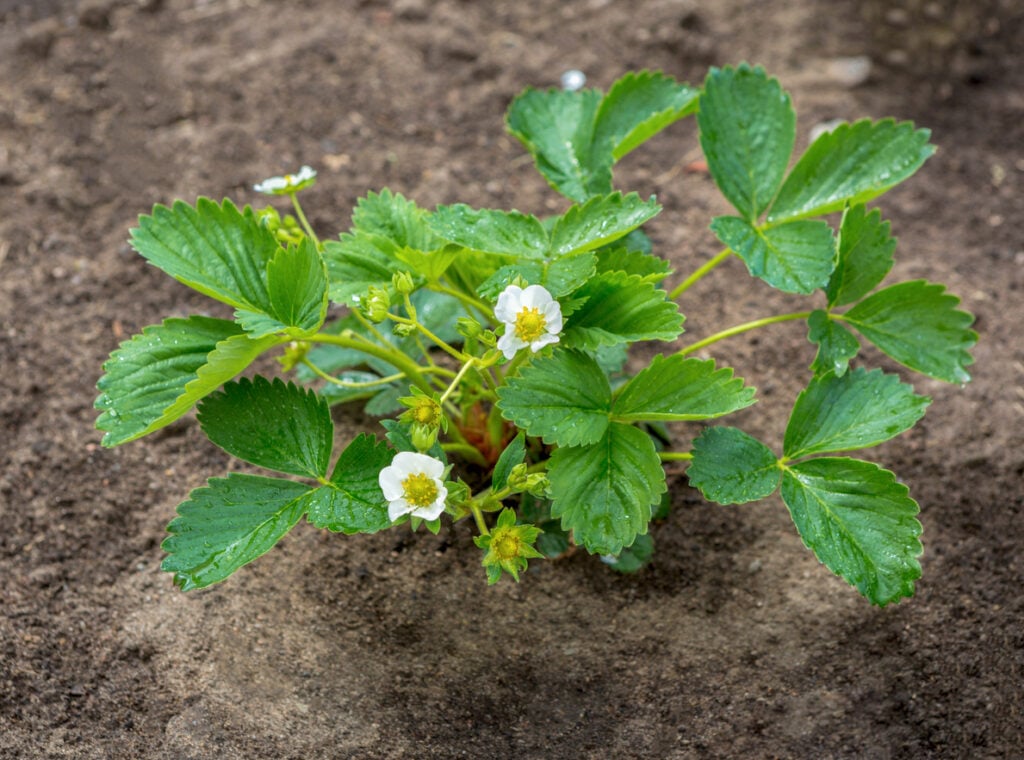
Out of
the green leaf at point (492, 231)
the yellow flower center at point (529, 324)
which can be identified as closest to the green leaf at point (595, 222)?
the green leaf at point (492, 231)

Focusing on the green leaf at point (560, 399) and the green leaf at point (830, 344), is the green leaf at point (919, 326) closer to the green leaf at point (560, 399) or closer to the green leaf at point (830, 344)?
the green leaf at point (830, 344)

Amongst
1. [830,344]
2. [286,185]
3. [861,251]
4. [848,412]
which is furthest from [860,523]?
[286,185]

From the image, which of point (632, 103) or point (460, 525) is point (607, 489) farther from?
point (632, 103)

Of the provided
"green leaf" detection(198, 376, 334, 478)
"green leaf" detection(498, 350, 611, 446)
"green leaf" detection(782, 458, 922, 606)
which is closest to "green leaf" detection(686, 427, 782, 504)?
"green leaf" detection(782, 458, 922, 606)

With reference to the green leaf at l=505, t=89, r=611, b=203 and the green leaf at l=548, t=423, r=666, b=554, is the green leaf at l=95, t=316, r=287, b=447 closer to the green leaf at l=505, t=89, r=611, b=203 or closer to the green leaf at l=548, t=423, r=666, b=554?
the green leaf at l=548, t=423, r=666, b=554

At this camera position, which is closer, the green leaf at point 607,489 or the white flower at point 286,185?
the green leaf at point 607,489
